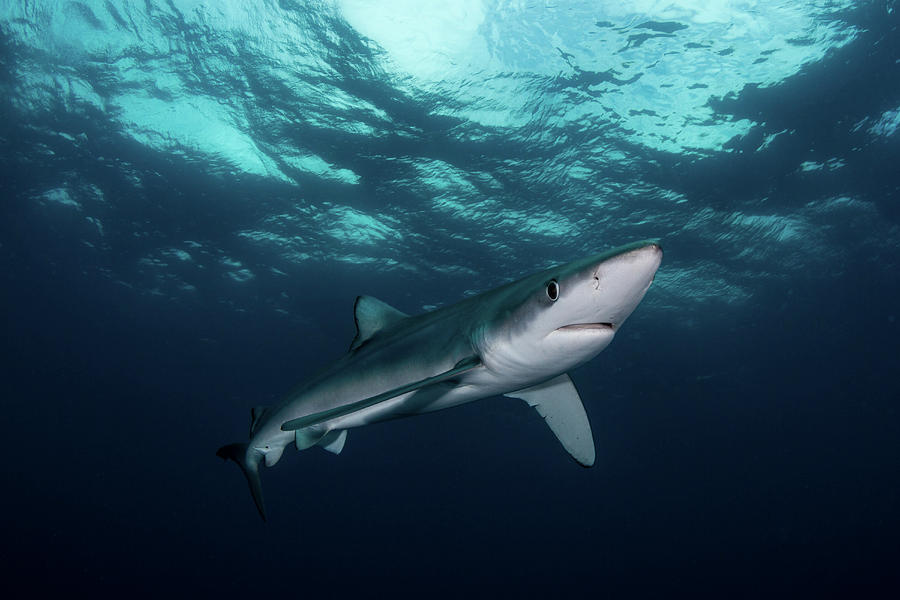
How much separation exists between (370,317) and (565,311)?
244cm

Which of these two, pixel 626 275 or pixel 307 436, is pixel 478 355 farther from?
pixel 307 436

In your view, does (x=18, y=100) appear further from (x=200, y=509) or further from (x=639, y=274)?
(x=200, y=509)

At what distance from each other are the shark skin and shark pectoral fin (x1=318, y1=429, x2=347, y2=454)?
0.01 meters

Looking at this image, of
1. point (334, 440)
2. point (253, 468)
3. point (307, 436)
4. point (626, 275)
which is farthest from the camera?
point (253, 468)

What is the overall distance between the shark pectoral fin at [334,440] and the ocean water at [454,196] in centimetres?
861

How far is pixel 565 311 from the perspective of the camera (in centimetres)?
259

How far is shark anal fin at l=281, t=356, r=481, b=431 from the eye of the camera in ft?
8.71

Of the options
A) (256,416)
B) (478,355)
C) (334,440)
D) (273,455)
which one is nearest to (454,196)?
(256,416)

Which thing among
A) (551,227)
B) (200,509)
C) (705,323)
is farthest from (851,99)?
(200,509)

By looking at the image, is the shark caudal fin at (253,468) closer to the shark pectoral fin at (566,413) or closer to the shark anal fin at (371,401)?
the shark anal fin at (371,401)

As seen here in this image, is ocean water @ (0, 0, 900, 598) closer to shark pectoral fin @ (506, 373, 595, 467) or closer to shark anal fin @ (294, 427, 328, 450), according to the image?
shark pectoral fin @ (506, 373, 595, 467)

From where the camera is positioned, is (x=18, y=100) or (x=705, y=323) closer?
(x=18, y=100)

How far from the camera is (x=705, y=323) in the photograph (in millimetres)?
23859

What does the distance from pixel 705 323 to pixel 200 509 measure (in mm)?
123703
